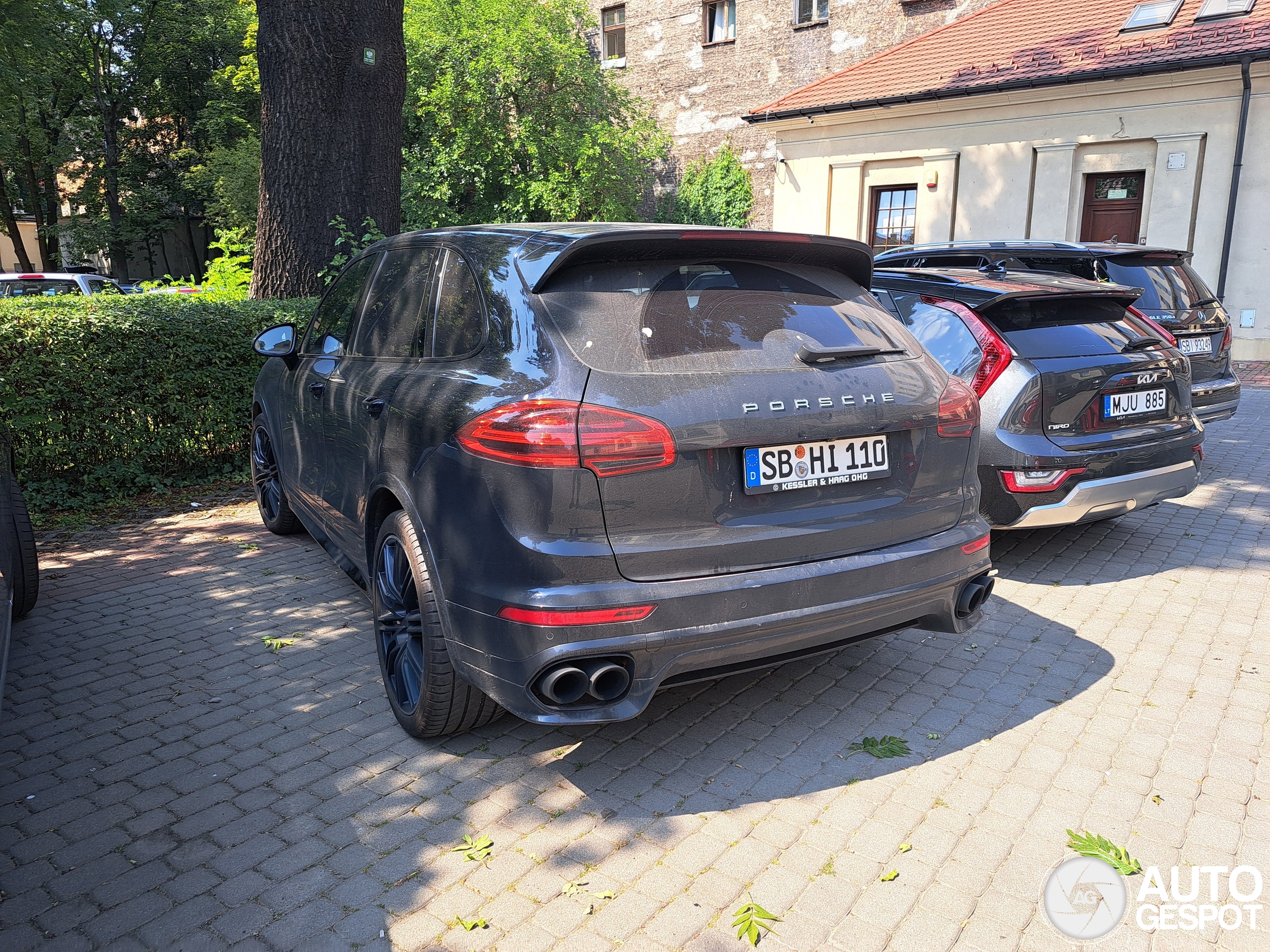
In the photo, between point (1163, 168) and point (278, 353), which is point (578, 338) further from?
point (1163, 168)

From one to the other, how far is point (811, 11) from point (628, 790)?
2443cm

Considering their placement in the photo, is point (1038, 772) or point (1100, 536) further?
point (1100, 536)

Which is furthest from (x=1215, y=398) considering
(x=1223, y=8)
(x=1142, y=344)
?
(x=1223, y=8)

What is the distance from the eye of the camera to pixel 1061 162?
17172 mm

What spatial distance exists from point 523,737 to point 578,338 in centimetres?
160

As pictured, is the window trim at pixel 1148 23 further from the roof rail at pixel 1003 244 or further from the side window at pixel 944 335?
the side window at pixel 944 335

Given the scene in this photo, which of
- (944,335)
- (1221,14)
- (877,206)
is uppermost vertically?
(1221,14)

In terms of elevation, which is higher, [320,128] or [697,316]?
[320,128]

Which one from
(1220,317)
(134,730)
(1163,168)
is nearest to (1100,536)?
(1220,317)

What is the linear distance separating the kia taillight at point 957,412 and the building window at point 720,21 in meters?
24.2

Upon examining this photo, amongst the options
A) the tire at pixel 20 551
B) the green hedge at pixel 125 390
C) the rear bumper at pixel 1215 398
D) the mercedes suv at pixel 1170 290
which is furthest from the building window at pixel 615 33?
the tire at pixel 20 551

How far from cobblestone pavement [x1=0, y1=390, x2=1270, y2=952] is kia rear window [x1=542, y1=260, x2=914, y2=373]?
1.46m

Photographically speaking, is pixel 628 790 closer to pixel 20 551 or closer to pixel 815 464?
pixel 815 464

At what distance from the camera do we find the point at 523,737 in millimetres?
3527
